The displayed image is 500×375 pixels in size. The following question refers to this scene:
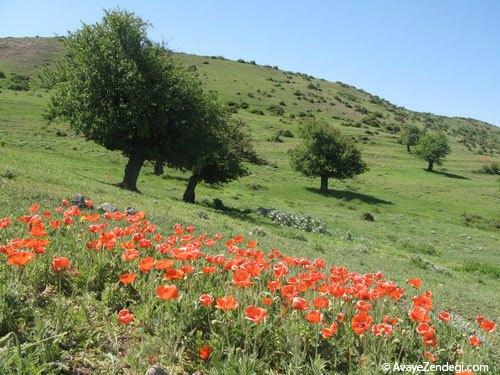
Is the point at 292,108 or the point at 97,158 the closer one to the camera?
the point at 97,158

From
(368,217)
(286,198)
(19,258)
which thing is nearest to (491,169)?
(286,198)

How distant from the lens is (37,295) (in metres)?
6.12

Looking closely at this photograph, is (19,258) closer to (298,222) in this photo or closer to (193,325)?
(193,325)

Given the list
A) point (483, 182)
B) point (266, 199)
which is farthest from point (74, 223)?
point (483, 182)

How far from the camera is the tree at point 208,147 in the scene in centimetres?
3669

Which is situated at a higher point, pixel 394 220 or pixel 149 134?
pixel 149 134

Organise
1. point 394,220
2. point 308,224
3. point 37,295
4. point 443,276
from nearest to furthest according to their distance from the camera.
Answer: point 37,295
point 443,276
point 308,224
point 394,220

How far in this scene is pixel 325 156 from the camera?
214 ft

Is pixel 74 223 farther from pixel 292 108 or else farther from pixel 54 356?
pixel 292 108

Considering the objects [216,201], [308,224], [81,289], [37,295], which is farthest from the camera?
[216,201]

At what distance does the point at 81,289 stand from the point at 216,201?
33.3 meters

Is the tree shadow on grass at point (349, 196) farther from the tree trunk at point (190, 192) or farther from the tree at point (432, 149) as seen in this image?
the tree at point (432, 149)

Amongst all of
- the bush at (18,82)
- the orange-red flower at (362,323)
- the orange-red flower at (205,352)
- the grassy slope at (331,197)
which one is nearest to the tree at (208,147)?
the grassy slope at (331,197)

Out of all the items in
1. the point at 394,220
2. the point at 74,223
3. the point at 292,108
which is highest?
the point at 292,108
